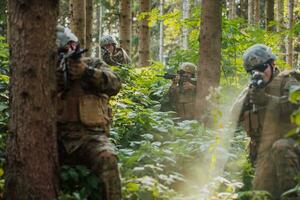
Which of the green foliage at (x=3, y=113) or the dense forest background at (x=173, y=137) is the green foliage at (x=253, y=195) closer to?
the dense forest background at (x=173, y=137)

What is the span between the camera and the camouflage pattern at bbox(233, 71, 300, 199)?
19.2ft

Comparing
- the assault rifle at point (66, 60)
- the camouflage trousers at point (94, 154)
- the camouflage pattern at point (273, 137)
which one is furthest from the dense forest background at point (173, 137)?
the assault rifle at point (66, 60)

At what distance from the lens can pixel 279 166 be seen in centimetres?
591

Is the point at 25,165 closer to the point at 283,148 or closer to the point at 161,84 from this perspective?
the point at 283,148

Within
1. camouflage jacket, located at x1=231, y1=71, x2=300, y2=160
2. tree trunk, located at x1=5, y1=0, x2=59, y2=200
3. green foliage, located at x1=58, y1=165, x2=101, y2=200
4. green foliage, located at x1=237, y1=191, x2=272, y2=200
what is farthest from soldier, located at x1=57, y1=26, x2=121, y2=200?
camouflage jacket, located at x1=231, y1=71, x2=300, y2=160

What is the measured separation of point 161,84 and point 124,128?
3985 millimetres

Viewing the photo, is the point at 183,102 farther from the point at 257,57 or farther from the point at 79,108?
the point at 79,108

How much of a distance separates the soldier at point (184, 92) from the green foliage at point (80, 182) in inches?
182

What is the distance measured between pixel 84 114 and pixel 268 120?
94.0 inches

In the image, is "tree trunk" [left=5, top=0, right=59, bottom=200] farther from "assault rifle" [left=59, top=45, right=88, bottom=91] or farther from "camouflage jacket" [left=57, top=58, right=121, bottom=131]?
"camouflage jacket" [left=57, top=58, right=121, bottom=131]

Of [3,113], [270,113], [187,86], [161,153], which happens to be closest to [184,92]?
[187,86]

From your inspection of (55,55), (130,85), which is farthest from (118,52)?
(55,55)

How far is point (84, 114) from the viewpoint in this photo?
5254 millimetres

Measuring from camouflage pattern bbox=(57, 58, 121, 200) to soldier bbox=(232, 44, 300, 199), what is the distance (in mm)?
1865
